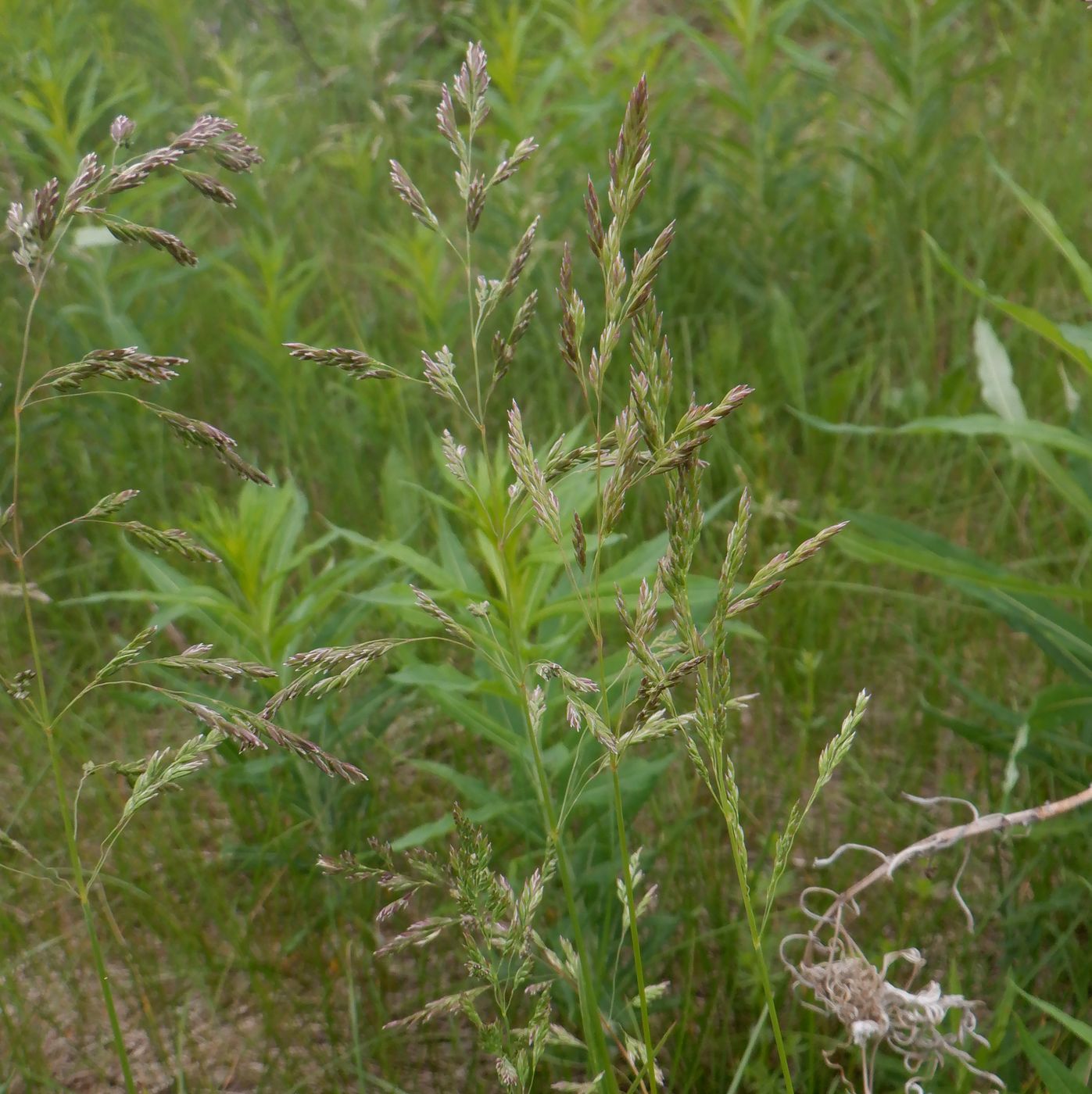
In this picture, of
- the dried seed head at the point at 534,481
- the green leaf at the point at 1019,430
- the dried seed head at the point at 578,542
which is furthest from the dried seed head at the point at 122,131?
the green leaf at the point at 1019,430

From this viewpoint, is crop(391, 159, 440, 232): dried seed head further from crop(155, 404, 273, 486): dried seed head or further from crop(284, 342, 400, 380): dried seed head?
crop(155, 404, 273, 486): dried seed head

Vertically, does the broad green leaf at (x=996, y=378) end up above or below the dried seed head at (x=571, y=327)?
below

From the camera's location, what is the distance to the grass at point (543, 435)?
186 cm

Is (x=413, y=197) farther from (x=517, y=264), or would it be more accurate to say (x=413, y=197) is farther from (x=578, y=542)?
(x=578, y=542)

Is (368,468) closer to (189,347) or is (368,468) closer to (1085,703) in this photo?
(189,347)

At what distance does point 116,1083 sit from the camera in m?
1.87

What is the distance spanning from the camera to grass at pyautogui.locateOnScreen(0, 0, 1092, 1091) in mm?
1859

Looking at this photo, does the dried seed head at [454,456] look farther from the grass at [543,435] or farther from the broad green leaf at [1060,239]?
the broad green leaf at [1060,239]

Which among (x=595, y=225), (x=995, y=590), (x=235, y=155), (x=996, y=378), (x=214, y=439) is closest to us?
(x=595, y=225)

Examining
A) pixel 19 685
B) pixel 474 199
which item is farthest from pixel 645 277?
pixel 19 685

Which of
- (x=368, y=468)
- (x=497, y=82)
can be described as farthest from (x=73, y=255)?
(x=497, y=82)

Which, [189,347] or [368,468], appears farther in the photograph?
[189,347]

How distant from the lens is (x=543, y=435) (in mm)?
3025

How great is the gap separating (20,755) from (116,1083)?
723 mm
